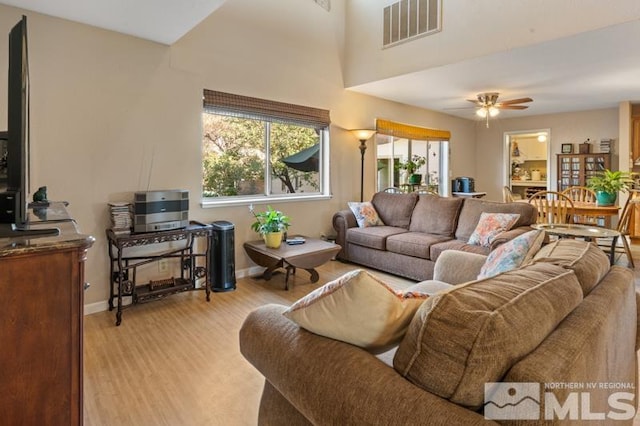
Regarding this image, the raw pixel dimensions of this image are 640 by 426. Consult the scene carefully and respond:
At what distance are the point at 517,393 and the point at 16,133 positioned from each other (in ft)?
5.95

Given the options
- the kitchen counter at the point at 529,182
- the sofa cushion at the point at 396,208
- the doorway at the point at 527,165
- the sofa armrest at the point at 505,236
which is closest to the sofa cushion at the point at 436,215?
the sofa cushion at the point at 396,208

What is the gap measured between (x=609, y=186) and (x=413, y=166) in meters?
2.69

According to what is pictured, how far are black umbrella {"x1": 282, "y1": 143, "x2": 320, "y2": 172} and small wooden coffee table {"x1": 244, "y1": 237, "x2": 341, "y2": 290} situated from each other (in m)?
1.23

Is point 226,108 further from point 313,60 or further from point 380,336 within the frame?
point 380,336

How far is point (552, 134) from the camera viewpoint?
7.13 metres

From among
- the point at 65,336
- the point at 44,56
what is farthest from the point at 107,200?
the point at 65,336

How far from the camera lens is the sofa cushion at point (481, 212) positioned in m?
3.84

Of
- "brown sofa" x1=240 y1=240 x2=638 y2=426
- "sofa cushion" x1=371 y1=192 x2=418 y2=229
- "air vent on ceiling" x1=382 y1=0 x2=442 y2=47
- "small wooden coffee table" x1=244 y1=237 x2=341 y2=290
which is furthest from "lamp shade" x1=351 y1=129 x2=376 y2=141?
"brown sofa" x1=240 y1=240 x2=638 y2=426

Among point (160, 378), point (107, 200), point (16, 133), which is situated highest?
point (16, 133)

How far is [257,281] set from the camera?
4086mm

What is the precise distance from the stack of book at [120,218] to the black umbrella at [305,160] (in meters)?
2.13

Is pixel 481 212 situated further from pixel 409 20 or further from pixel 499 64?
pixel 409 20

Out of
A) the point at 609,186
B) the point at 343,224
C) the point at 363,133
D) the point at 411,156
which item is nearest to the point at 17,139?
the point at 343,224

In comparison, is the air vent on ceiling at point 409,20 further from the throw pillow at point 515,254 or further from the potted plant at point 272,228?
the throw pillow at point 515,254
